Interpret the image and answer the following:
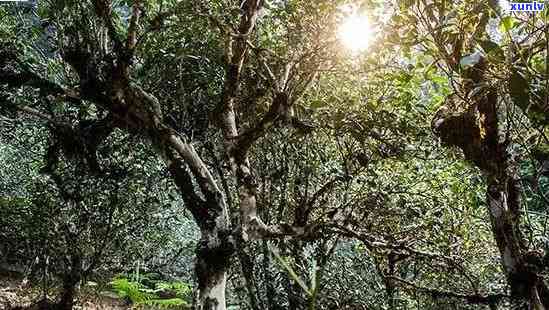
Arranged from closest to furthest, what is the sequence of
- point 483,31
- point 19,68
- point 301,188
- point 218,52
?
point 483,31 → point 19,68 → point 218,52 → point 301,188

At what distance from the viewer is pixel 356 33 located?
13.9 feet

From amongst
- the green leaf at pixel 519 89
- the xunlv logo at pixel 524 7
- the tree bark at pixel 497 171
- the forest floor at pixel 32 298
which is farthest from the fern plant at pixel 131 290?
the green leaf at pixel 519 89

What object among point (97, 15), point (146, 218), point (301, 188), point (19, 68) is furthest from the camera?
point (146, 218)

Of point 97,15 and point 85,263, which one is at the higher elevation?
point 97,15

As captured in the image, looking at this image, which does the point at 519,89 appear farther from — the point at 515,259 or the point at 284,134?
the point at 284,134

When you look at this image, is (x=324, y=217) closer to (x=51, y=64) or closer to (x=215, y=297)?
(x=215, y=297)

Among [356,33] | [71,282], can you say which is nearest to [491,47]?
[356,33]

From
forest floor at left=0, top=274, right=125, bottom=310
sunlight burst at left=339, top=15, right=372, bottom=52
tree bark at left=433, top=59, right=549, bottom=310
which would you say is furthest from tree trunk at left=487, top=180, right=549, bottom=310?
forest floor at left=0, top=274, right=125, bottom=310

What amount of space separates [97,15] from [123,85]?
0.65m

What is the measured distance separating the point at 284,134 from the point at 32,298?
7.15m

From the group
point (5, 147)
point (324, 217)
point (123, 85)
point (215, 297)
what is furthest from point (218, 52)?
point (5, 147)

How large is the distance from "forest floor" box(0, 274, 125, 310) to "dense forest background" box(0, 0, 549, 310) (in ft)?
6.04

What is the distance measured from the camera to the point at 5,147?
14.2 meters

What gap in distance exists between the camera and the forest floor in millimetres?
9096
